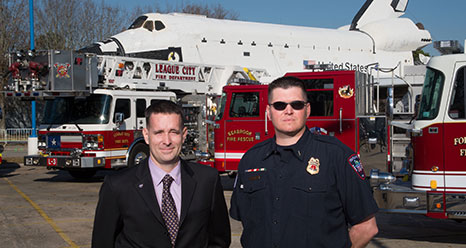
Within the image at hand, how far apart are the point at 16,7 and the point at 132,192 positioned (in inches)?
1241

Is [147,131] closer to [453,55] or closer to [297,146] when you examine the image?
[297,146]

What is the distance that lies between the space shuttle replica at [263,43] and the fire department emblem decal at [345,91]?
0.95 m

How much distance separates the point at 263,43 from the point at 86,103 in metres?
11.0

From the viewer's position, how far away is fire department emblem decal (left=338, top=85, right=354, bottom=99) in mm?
10156

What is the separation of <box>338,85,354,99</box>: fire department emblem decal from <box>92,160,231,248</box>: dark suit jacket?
741 centimetres

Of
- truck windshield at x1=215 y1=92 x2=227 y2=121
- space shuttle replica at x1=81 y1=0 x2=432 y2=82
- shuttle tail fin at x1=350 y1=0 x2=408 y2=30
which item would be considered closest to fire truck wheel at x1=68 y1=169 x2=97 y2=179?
space shuttle replica at x1=81 y1=0 x2=432 y2=82

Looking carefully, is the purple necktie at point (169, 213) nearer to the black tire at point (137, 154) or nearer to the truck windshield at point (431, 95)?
the truck windshield at point (431, 95)

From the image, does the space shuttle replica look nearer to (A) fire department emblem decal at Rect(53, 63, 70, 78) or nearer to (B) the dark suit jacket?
(A) fire department emblem decal at Rect(53, 63, 70, 78)

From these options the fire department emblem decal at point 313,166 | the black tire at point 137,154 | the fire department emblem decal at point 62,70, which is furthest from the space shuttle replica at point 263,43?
the fire department emblem decal at point 313,166

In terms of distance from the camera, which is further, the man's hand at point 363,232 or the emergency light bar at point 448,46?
the emergency light bar at point 448,46

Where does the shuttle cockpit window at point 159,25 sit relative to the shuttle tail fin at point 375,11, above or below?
below

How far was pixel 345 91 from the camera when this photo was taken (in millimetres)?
10195

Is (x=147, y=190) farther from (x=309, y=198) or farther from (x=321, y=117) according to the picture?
(x=321, y=117)

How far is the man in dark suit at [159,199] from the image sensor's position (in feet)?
9.83
